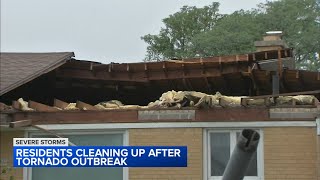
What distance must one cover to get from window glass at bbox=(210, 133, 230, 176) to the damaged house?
17 mm

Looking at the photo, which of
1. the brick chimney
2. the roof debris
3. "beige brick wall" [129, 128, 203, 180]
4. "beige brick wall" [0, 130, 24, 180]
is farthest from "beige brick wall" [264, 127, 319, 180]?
"beige brick wall" [0, 130, 24, 180]

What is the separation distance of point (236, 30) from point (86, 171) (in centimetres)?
2761

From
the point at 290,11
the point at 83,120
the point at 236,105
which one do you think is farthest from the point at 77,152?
the point at 290,11

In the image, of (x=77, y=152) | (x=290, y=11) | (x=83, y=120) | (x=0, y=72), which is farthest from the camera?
(x=290, y=11)

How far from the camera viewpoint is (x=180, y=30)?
38531 millimetres

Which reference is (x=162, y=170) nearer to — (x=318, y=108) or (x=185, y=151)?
(x=185, y=151)

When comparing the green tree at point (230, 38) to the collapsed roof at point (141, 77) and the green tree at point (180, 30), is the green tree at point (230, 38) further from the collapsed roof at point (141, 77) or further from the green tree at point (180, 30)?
the collapsed roof at point (141, 77)

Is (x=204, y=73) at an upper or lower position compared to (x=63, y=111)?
upper

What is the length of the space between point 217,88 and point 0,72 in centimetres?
441

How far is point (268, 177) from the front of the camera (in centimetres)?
766

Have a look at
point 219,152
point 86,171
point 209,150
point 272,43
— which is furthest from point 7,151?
point 272,43

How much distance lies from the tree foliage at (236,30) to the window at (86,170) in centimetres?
2501

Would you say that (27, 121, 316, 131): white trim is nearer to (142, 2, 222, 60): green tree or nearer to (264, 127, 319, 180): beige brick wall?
(264, 127, 319, 180): beige brick wall

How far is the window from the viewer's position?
8.16 meters
